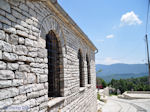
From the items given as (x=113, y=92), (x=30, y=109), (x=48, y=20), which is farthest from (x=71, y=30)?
(x=113, y=92)

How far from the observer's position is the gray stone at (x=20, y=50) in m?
2.18

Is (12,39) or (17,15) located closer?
(12,39)

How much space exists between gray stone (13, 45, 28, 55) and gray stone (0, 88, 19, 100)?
64cm

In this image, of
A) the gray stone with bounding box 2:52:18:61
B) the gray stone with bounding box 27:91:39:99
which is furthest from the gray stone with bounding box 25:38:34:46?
the gray stone with bounding box 27:91:39:99

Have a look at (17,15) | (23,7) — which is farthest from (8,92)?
(23,7)

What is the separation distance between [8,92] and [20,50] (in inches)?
29.5

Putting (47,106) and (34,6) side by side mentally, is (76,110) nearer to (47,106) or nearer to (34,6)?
(47,106)

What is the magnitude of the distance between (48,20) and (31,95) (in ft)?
6.31

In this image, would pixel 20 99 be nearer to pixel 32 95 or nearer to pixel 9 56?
pixel 32 95

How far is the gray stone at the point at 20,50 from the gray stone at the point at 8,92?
2.11ft

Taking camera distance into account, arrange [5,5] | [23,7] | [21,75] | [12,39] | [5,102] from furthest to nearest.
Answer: [23,7]
[21,75]
[12,39]
[5,5]
[5,102]

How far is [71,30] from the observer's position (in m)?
5.02

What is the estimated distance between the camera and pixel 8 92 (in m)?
1.96

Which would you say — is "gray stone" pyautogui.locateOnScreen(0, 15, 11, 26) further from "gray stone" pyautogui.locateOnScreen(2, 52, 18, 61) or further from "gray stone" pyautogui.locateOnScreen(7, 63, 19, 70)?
"gray stone" pyautogui.locateOnScreen(7, 63, 19, 70)
